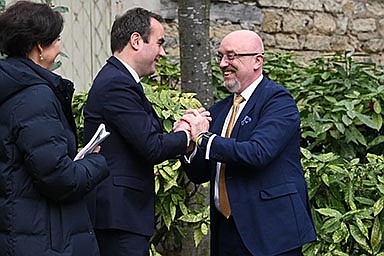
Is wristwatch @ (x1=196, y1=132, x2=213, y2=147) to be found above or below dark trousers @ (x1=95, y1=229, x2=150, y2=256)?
above

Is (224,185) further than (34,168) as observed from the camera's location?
Yes

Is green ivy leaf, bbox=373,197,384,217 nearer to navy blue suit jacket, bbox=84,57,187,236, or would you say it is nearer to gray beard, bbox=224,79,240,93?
gray beard, bbox=224,79,240,93

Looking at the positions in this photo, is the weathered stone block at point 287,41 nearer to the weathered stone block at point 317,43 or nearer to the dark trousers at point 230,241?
the weathered stone block at point 317,43

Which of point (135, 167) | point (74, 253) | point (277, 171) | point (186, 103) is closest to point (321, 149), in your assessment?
point (186, 103)

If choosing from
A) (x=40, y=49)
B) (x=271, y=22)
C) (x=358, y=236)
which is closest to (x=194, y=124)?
(x=40, y=49)

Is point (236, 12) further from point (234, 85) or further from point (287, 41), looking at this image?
point (234, 85)

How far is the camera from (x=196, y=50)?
5.10 meters

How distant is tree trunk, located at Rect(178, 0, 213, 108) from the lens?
16.6ft

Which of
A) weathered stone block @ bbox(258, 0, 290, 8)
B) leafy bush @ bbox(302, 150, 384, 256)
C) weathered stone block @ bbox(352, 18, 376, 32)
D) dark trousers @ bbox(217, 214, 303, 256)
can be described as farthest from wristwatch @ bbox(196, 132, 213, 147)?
weathered stone block @ bbox(352, 18, 376, 32)

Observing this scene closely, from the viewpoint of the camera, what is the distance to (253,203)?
11.6ft

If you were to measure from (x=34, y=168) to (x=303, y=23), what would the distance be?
218 inches

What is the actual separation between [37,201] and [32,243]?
0.52ft

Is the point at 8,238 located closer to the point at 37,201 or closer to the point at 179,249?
the point at 37,201

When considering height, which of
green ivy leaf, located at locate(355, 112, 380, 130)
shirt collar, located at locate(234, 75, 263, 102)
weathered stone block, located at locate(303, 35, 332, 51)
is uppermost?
shirt collar, located at locate(234, 75, 263, 102)
